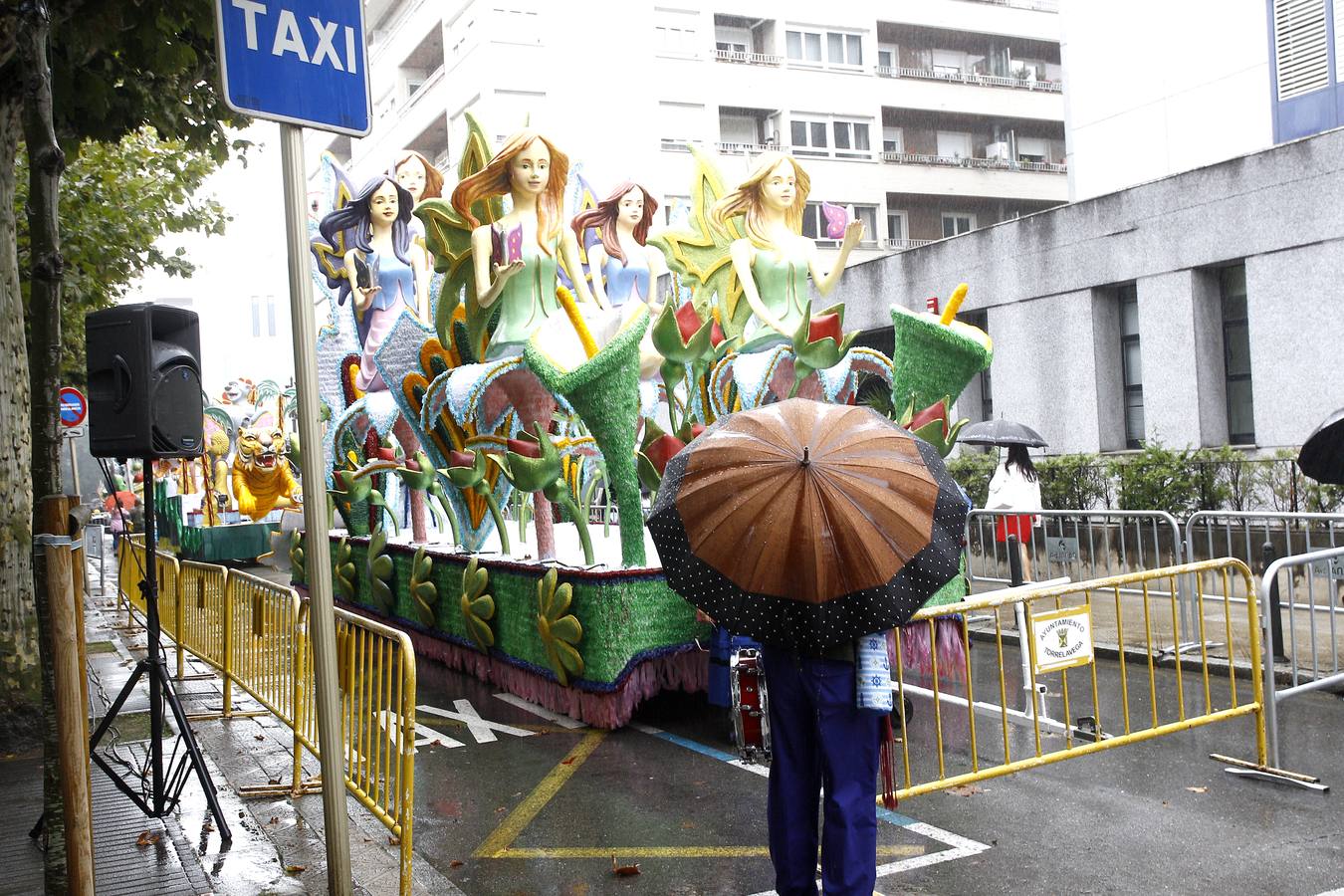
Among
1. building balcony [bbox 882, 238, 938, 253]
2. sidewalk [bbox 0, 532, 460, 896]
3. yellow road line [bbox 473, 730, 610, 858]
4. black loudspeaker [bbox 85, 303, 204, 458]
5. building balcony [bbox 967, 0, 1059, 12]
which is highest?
building balcony [bbox 967, 0, 1059, 12]

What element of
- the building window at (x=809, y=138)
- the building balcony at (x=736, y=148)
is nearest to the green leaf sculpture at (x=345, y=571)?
the building balcony at (x=736, y=148)

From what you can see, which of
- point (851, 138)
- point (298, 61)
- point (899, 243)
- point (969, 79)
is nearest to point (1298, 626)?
point (298, 61)

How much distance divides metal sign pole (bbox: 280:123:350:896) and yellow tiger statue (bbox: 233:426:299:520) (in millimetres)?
18871

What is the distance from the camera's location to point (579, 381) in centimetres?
755

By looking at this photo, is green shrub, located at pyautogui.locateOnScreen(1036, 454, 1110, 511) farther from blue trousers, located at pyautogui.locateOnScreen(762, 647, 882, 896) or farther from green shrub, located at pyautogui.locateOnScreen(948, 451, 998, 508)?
blue trousers, located at pyautogui.locateOnScreen(762, 647, 882, 896)

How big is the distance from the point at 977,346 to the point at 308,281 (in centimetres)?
485

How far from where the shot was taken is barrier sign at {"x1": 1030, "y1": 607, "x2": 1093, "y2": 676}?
5801 mm

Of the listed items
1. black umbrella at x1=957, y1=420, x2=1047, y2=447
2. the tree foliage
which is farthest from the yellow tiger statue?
black umbrella at x1=957, y1=420, x2=1047, y2=447

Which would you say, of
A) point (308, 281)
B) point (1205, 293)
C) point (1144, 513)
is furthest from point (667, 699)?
point (1205, 293)

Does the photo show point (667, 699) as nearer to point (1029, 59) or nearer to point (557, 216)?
point (557, 216)

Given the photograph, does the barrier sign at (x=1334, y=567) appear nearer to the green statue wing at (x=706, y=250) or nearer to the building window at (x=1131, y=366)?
the green statue wing at (x=706, y=250)

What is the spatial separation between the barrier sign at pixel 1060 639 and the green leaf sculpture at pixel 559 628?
3019 mm

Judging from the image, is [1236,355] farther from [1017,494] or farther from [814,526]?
[814,526]

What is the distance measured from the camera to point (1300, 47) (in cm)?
1581
